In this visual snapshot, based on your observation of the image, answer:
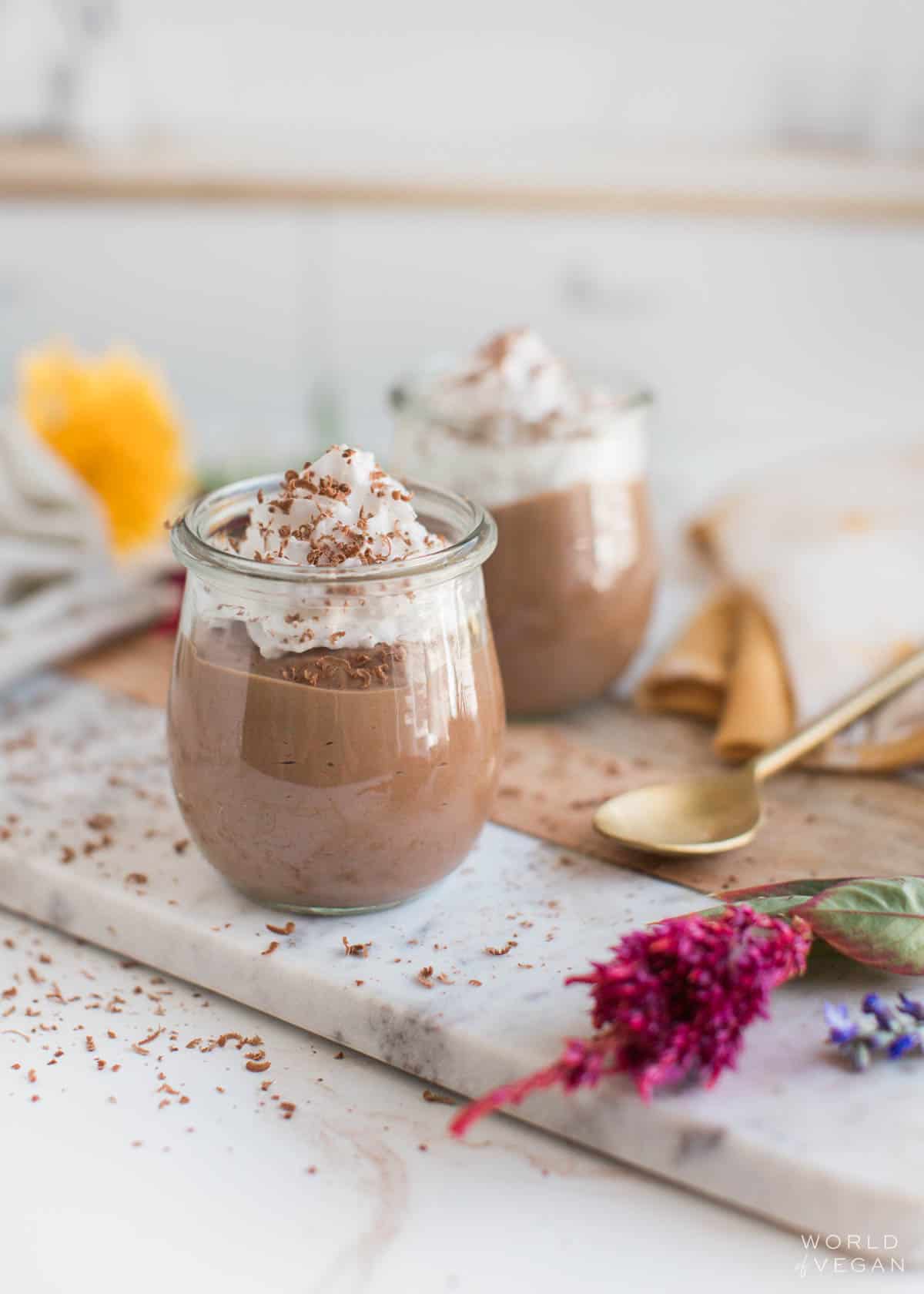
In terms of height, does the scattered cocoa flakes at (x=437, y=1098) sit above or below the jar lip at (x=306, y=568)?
below

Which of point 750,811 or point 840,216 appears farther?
point 840,216

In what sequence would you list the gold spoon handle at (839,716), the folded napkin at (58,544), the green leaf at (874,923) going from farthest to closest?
the folded napkin at (58,544)
the gold spoon handle at (839,716)
the green leaf at (874,923)

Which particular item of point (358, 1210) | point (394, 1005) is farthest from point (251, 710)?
point (358, 1210)

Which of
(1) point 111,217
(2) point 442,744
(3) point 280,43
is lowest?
(2) point 442,744

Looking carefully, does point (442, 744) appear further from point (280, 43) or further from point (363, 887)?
point (280, 43)

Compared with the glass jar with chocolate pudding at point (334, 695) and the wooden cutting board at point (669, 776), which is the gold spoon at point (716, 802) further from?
the glass jar with chocolate pudding at point (334, 695)

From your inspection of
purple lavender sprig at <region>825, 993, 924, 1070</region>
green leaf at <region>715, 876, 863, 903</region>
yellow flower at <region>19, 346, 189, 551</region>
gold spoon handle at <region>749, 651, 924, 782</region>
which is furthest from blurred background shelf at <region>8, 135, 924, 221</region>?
purple lavender sprig at <region>825, 993, 924, 1070</region>

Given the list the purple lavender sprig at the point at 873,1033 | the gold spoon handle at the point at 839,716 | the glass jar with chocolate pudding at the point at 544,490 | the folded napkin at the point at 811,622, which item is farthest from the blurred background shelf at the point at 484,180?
the purple lavender sprig at the point at 873,1033

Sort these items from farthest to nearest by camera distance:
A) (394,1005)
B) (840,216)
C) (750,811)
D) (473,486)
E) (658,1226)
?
1. (840,216)
2. (473,486)
3. (750,811)
4. (394,1005)
5. (658,1226)
